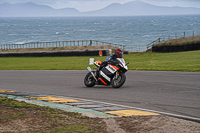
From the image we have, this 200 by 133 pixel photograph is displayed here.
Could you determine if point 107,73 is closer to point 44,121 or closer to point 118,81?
point 118,81

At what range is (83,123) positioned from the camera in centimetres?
656

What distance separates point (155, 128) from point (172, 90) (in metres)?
4.77

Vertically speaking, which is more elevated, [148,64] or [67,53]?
[148,64]

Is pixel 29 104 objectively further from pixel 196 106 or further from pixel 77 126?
pixel 196 106

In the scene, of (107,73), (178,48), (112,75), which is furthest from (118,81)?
(178,48)

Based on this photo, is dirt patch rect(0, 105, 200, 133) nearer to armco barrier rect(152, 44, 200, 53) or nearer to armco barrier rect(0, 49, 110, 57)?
armco barrier rect(0, 49, 110, 57)

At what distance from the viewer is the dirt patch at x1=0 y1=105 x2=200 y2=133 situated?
237 inches

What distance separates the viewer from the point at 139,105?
8539 millimetres

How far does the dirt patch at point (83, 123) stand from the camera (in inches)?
237

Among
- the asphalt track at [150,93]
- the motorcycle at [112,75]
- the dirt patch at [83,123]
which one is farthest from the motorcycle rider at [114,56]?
the dirt patch at [83,123]

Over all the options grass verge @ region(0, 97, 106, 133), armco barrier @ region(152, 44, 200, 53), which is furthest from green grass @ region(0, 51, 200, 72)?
grass verge @ region(0, 97, 106, 133)

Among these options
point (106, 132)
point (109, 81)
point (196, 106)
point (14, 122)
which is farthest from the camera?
point (109, 81)

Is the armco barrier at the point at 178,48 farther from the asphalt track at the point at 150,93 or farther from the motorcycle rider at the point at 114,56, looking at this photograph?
the motorcycle rider at the point at 114,56

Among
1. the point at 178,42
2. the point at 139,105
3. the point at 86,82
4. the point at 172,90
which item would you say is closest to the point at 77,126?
the point at 139,105
